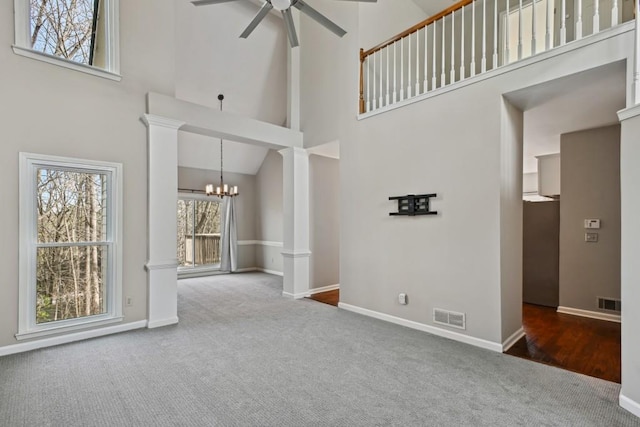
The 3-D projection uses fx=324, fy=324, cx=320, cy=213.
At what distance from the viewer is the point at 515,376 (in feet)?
9.07

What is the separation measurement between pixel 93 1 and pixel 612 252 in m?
7.31

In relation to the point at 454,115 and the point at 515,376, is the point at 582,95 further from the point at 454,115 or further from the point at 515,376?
the point at 515,376

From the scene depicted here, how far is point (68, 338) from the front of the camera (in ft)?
11.7

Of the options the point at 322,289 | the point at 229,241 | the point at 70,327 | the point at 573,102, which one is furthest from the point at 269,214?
the point at 573,102

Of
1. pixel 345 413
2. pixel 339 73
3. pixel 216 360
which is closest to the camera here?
pixel 345 413

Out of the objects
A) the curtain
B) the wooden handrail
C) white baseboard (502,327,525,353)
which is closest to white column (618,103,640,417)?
white baseboard (502,327,525,353)

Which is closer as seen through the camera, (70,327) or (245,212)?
(70,327)

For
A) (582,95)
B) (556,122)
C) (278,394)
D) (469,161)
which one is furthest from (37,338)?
(556,122)

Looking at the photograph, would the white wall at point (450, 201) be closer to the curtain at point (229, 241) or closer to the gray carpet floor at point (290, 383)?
the gray carpet floor at point (290, 383)

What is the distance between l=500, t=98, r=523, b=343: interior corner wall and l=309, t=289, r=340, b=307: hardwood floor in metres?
2.50

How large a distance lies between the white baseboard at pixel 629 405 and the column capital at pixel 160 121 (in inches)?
203

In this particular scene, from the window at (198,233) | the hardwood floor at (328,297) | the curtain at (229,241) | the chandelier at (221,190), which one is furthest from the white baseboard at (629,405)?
the window at (198,233)

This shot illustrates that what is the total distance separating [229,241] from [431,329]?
6207 millimetres

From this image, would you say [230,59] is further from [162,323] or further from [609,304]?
[609,304]
